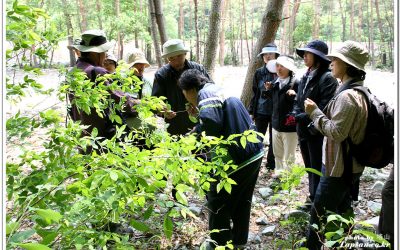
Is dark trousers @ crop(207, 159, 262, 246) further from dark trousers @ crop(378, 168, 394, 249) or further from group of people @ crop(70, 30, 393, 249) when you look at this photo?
dark trousers @ crop(378, 168, 394, 249)

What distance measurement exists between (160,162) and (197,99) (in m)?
1.30

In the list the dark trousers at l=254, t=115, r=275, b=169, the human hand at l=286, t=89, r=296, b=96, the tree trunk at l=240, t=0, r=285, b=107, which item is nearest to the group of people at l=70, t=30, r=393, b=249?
the human hand at l=286, t=89, r=296, b=96

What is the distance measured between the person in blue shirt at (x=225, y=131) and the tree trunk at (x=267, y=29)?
3.02 meters

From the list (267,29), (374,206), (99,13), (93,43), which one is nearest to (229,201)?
(93,43)

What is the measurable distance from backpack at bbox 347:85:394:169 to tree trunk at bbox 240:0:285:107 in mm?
3101

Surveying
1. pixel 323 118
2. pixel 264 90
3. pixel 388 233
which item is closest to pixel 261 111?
pixel 264 90

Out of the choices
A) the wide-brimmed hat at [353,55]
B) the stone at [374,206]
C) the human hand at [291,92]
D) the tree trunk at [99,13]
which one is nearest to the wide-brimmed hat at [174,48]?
the human hand at [291,92]

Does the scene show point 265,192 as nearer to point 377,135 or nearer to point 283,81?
point 283,81

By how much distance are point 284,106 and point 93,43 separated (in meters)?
2.38

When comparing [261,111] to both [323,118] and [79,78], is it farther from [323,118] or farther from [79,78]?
[79,78]

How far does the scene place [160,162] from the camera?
1537 millimetres

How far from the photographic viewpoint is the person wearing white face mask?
14.6 ft

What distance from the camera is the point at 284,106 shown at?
4.50 m

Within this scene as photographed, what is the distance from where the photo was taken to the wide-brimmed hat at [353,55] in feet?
8.79
